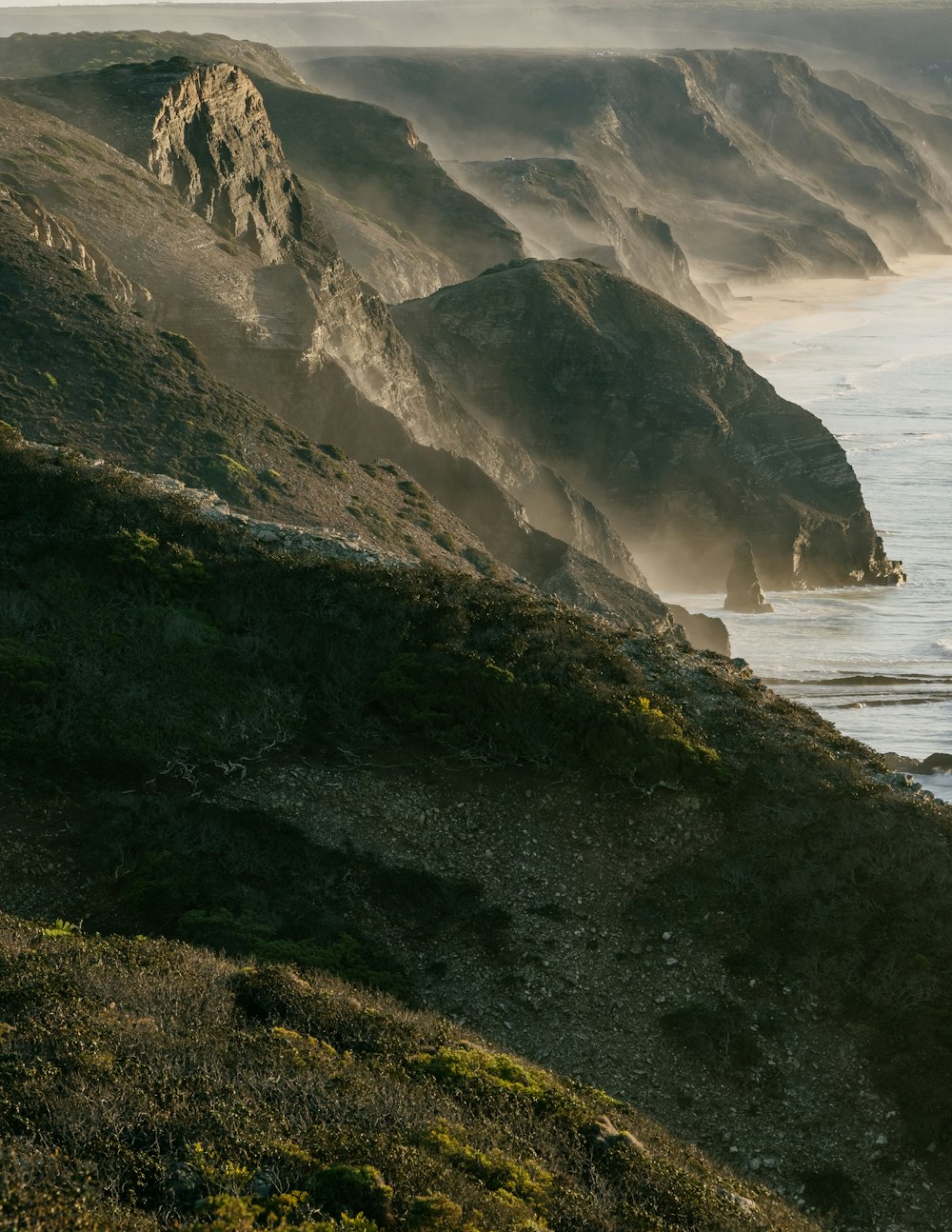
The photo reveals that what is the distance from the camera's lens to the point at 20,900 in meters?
13.0

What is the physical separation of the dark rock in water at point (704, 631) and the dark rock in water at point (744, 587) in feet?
19.2

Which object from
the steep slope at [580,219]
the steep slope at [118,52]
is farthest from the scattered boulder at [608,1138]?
the steep slope at [118,52]

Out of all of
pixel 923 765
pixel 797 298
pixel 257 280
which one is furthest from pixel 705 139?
pixel 923 765

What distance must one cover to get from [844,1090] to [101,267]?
1179 inches

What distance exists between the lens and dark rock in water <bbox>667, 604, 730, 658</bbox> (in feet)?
126

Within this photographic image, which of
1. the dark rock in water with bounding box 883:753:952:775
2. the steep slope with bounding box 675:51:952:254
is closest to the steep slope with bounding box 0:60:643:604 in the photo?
the dark rock in water with bounding box 883:753:952:775

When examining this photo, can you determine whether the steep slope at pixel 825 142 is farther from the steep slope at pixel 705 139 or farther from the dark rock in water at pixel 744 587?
the dark rock in water at pixel 744 587

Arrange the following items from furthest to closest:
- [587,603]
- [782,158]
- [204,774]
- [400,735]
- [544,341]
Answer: [782,158] → [544,341] → [587,603] → [400,735] → [204,774]

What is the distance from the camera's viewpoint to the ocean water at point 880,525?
116 ft

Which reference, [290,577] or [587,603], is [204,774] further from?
[587,603]

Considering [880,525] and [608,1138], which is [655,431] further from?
[608,1138]

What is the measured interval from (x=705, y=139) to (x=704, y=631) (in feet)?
345

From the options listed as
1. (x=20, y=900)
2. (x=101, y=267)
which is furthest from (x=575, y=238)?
(x=20, y=900)

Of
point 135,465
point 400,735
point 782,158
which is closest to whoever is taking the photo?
point 400,735
